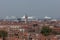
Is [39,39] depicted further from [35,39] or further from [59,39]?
[59,39]

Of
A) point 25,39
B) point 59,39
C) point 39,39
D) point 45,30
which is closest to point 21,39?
point 25,39

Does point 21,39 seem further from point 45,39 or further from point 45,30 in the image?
point 45,30

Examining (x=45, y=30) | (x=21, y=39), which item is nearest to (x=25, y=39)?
(x=21, y=39)

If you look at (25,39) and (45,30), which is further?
(45,30)

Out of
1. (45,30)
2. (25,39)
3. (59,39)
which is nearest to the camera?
(25,39)

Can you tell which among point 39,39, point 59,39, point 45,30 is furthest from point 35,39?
point 45,30

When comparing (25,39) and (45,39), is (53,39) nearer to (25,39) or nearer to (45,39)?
(45,39)

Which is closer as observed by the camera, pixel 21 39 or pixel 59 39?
pixel 21 39

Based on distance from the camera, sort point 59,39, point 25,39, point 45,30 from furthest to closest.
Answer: point 45,30
point 59,39
point 25,39
